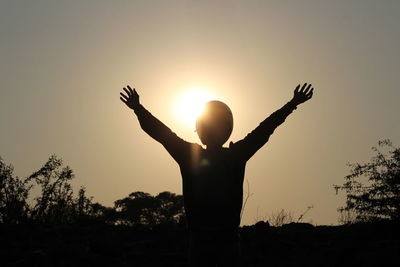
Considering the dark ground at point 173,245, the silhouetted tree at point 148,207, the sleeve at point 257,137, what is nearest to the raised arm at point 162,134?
the sleeve at point 257,137

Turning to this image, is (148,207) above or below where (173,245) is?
above

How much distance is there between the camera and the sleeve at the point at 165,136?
5.07 m

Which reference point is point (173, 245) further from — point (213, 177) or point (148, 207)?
point (148, 207)

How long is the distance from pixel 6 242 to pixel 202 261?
5996 mm

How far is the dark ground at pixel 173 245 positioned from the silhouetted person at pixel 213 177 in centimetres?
411

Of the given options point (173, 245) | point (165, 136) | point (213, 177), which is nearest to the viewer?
point (213, 177)

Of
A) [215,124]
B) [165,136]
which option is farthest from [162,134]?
[215,124]

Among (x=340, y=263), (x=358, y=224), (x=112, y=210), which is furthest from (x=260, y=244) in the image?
(x=112, y=210)

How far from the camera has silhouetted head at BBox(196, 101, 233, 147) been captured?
4.98 m

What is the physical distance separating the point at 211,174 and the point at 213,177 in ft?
0.10

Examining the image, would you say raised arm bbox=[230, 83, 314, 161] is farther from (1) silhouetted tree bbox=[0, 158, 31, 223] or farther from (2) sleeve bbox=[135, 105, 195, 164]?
(1) silhouetted tree bbox=[0, 158, 31, 223]

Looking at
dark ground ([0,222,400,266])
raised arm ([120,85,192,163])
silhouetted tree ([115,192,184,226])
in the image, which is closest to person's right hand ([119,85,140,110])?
raised arm ([120,85,192,163])

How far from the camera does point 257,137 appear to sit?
5.15 m

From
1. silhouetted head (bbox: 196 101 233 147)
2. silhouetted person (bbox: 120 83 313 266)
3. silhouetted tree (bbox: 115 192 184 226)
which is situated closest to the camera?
silhouetted person (bbox: 120 83 313 266)
